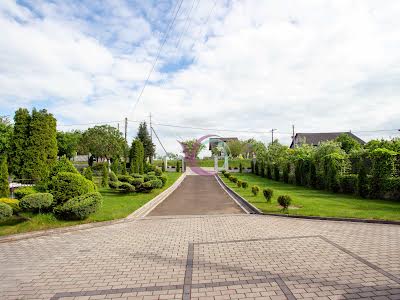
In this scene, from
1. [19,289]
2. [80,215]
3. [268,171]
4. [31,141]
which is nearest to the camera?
[19,289]

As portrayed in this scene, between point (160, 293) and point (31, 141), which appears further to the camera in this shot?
point (31, 141)

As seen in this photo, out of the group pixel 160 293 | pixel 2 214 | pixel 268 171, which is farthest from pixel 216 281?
pixel 268 171

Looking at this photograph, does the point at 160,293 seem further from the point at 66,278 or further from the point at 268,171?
the point at 268,171

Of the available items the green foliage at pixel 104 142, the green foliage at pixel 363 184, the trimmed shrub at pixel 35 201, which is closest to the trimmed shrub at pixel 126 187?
the trimmed shrub at pixel 35 201

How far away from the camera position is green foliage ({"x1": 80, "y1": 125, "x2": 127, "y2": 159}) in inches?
1716

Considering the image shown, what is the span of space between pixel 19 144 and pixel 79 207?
9.70 m

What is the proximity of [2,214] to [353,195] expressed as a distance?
17.2 m

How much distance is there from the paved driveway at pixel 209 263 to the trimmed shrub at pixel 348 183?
9203mm

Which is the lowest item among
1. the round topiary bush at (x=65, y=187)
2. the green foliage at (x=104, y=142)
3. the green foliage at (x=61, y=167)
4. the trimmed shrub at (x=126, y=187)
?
the trimmed shrub at (x=126, y=187)

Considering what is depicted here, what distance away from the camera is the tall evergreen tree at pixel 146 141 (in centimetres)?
5470

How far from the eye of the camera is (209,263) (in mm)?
5340

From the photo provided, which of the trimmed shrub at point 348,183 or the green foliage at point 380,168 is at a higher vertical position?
the green foliage at point 380,168

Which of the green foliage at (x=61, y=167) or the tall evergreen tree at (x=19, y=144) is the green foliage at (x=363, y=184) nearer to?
the green foliage at (x=61, y=167)

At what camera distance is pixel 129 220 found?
32.3ft
